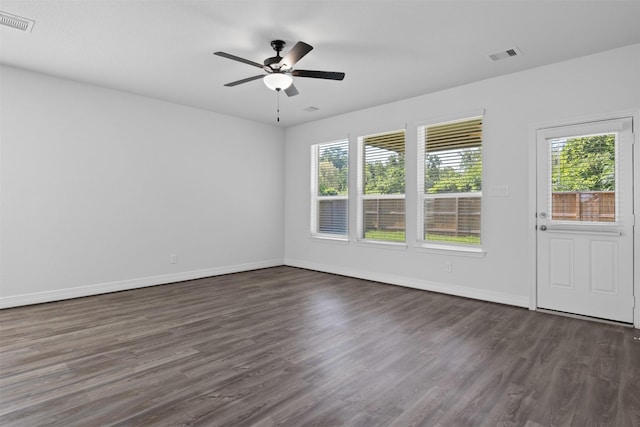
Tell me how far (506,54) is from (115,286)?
18.9 ft

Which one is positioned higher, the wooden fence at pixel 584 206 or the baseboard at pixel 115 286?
the wooden fence at pixel 584 206

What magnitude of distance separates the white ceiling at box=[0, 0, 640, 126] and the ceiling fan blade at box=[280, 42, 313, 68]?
0.85 ft

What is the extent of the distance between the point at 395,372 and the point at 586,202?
294cm

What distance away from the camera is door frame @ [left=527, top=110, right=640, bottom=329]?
11.3ft

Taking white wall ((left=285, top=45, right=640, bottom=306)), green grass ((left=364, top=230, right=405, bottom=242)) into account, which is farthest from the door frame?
green grass ((left=364, top=230, right=405, bottom=242))

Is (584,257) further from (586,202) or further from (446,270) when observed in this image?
(446,270)

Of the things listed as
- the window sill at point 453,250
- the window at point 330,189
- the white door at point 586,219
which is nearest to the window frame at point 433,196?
the window sill at point 453,250

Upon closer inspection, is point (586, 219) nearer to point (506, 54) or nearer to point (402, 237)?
point (506, 54)

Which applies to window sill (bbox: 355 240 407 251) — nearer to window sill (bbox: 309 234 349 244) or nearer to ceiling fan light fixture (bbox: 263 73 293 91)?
window sill (bbox: 309 234 349 244)

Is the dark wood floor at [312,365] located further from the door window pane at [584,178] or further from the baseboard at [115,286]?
the door window pane at [584,178]

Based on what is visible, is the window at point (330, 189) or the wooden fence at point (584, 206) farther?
the window at point (330, 189)

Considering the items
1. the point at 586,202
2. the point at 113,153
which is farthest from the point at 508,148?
the point at 113,153

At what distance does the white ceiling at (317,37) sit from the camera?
2885mm

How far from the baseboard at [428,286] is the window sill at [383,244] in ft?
1.44
